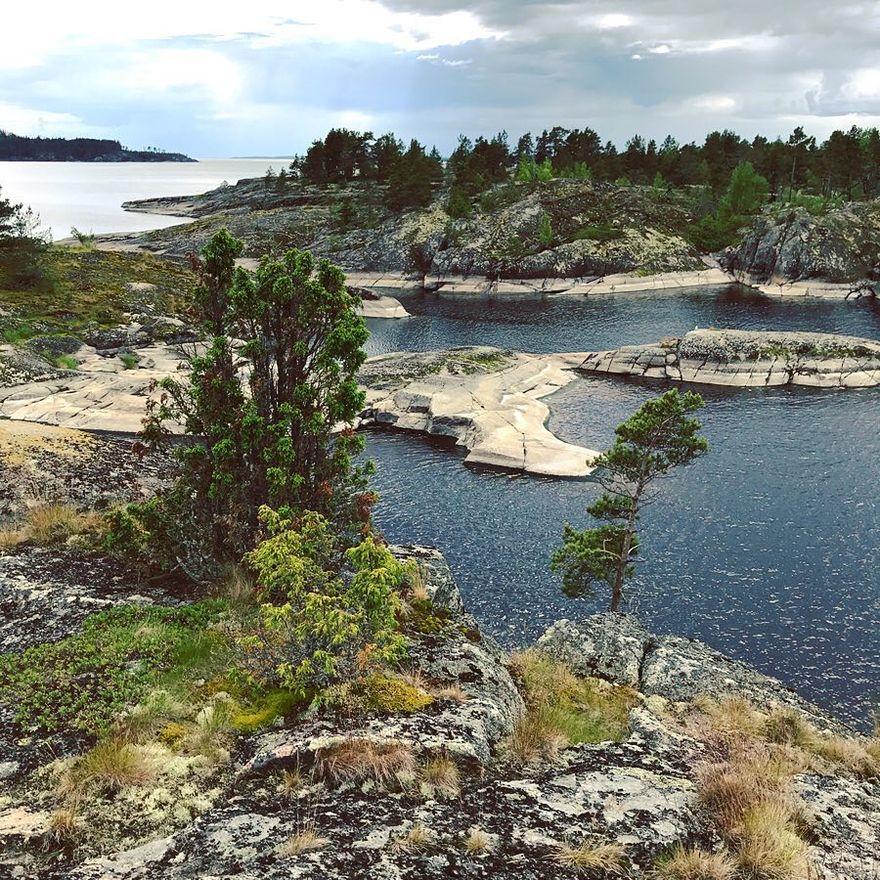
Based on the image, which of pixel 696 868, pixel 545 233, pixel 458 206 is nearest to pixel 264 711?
pixel 696 868

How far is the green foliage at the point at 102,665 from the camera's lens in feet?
42.5

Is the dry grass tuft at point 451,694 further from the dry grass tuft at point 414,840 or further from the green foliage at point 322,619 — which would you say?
the dry grass tuft at point 414,840

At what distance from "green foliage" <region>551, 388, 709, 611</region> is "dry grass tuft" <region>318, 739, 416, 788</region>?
2251 cm

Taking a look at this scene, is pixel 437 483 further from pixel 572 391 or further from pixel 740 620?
pixel 572 391

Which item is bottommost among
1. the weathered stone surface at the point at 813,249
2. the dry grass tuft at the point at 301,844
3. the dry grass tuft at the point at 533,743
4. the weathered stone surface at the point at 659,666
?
the weathered stone surface at the point at 659,666

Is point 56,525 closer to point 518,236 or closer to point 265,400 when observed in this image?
point 265,400

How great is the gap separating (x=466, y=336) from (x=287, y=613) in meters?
99.3

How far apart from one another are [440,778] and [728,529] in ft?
132

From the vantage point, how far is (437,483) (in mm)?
55469

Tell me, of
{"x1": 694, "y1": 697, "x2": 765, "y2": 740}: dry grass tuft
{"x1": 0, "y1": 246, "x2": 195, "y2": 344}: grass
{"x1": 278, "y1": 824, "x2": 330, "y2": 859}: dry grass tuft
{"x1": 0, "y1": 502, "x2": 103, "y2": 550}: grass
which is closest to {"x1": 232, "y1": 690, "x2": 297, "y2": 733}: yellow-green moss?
{"x1": 278, "y1": 824, "x2": 330, "y2": 859}: dry grass tuft

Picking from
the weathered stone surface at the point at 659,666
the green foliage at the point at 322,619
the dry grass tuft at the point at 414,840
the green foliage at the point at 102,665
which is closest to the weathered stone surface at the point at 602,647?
the weathered stone surface at the point at 659,666

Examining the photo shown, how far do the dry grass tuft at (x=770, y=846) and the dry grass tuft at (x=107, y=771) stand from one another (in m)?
9.27

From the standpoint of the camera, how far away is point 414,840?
956 cm

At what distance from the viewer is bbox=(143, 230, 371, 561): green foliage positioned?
18.9 metres
